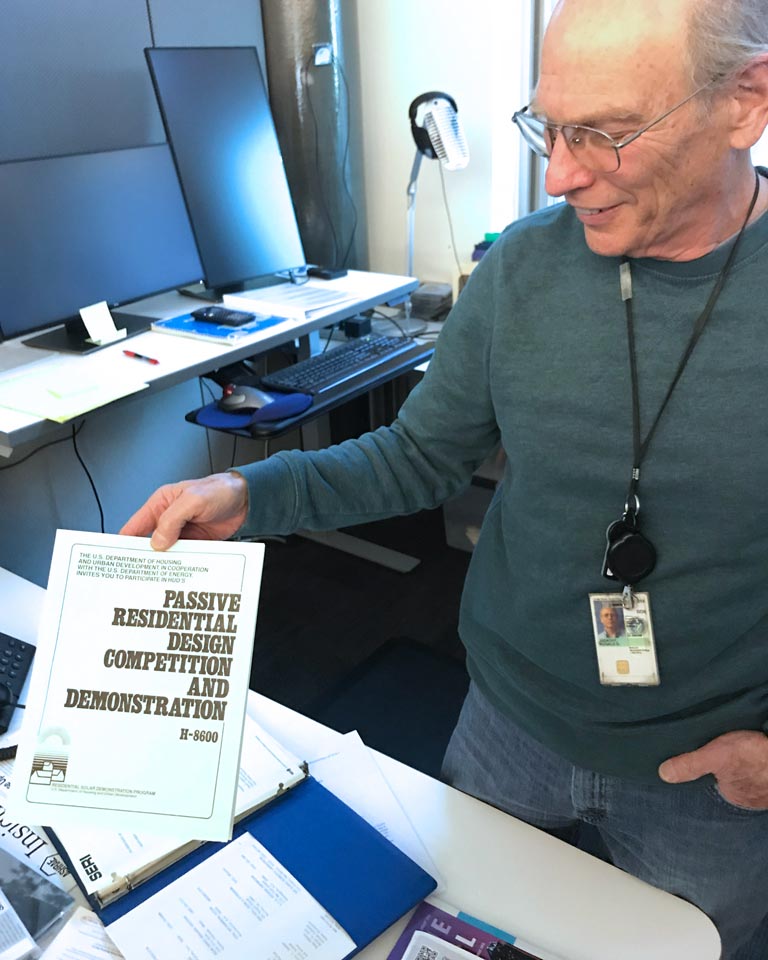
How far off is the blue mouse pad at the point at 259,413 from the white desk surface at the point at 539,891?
1206 mm

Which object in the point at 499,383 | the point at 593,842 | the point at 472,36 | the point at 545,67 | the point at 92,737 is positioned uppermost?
the point at 472,36

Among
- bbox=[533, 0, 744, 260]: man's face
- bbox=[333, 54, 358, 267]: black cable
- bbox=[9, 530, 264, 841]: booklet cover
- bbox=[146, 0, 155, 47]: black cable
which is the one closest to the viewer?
bbox=[9, 530, 264, 841]: booklet cover

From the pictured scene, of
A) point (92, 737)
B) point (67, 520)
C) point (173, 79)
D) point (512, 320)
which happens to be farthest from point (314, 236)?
point (92, 737)

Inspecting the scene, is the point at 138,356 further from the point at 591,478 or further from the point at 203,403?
the point at 591,478

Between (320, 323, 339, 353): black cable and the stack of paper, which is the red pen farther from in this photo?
(320, 323, 339, 353): black cable

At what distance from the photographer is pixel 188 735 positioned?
0.75 m

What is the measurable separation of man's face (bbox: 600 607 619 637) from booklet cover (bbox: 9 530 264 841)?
44cm

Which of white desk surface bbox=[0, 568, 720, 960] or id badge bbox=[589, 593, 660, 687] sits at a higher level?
id badge bbox=[589, 593, 660, 687]

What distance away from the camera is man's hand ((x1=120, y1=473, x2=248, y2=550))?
827 millimetres

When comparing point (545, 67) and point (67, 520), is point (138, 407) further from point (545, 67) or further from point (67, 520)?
point (545, 67)

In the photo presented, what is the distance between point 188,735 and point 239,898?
201 millimetres

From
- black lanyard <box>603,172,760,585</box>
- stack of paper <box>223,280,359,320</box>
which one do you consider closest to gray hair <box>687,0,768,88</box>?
black lanyard <box>603,172,760,585</box>

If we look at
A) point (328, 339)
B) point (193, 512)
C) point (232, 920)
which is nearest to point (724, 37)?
point (193, 512)

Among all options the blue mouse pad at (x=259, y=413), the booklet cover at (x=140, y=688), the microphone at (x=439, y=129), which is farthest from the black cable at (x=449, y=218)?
the booklet cover at (x=140, y=688)
